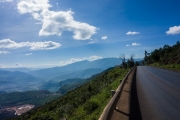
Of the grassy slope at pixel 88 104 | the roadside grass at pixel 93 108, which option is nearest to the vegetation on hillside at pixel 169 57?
the grassy slope at pixel 88 104

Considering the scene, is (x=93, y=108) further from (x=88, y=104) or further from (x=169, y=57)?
(x=169, y=57)

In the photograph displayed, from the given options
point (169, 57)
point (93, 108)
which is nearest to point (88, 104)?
point (93, 108)

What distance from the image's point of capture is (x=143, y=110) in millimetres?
6871

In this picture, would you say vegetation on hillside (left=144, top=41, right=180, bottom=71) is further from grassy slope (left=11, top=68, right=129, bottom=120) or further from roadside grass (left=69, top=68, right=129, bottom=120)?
roadside grass (left=69, top=68, right=129, bottom=120)

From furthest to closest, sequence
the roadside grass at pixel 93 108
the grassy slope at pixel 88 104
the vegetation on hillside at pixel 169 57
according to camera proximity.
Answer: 1. the vegetation on hillside at pixel 169 57
2. the grassy slope at pixel 88 104
3. the roadside grass at pixel 93 108

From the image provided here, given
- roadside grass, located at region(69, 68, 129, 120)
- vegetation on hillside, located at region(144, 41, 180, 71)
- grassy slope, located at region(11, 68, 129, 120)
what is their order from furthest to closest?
1. vegetation on hillside, located at region(144, 41, 180, 71)
2. grassy slope, located at region(11, 68, 129, 120)
3. roadside grass, located at region(69, 68, 129, 120)

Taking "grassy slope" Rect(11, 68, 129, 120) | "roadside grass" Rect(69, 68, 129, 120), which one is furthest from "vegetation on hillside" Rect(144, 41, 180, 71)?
"roadside grass" Rect(69, 68, 129, 120)

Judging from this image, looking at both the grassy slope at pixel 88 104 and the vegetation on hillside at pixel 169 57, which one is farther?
the vegetation on hillside at pixel 169 57

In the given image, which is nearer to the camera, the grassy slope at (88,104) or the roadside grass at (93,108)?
the roadside grass at (93,108)

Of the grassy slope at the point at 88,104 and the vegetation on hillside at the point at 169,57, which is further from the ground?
the vegetation on hillside at the point at 169,57

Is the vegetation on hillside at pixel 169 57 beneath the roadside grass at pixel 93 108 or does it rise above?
above

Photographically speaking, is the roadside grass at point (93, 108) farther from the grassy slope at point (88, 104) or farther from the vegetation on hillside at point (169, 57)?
the vegetation on hillside at point (169, 57)

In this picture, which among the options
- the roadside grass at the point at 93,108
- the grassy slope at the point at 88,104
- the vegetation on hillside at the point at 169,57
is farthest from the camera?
the vegetation on hillside at the point at 169,57

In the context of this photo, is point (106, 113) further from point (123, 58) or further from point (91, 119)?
point (123, 58)
